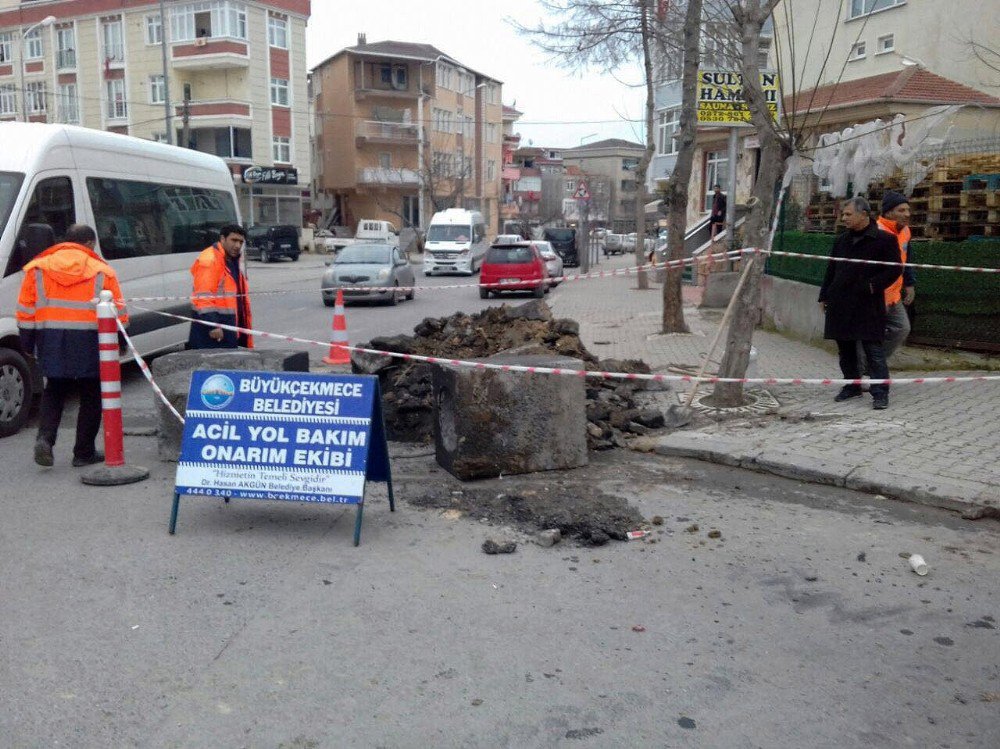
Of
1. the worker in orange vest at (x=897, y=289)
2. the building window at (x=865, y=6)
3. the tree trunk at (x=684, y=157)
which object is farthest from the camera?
the building window at (x=865, y=6)

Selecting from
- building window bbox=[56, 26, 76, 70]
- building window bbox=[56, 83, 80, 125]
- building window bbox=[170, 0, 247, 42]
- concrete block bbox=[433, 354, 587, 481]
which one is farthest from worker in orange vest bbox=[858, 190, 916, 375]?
building window bbox=[56, 26, 76, 70]

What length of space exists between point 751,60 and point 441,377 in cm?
417

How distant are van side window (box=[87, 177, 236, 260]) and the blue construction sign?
499 cm

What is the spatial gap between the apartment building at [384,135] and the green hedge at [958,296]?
55118mm

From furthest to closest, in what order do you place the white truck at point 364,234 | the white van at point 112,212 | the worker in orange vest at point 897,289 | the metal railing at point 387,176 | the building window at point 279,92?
the metal railing at point 387,176, the building window at point 279,92, the white truck at point 364,234, the worker in orange vest at point 897,289, the white van at point 112,212

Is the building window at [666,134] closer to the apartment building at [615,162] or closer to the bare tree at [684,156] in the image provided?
the bare tree at [684,156]

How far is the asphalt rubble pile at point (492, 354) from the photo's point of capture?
8.14 m

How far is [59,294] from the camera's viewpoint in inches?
272

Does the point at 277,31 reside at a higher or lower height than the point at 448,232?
higher

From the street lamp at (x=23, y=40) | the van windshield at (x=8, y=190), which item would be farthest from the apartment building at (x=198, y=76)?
the van windshield at (x=8, y=190)

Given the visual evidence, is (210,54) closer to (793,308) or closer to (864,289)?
(793,308)

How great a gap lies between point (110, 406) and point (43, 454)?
27.8 inches

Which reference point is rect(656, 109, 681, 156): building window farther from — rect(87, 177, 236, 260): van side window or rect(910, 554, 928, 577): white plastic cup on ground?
rect(910, 554, 928, 577): white plastic cup on ground

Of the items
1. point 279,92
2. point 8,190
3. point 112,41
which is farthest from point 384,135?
point 8,190
